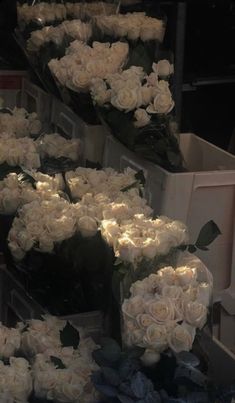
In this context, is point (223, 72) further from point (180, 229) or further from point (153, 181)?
point (180, 229)

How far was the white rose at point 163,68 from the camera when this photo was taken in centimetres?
262

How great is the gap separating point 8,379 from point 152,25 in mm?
1725

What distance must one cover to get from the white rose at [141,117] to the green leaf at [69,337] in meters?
0.83

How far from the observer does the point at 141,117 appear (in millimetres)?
2434

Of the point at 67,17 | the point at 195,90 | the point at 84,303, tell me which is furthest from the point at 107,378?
the point at 195,90

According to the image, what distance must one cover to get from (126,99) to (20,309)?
70cm

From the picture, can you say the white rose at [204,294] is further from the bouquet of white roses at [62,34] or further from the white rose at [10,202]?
the bouquet of white roses at [62,34]

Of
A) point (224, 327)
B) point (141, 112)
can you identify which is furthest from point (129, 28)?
point (224, 327)

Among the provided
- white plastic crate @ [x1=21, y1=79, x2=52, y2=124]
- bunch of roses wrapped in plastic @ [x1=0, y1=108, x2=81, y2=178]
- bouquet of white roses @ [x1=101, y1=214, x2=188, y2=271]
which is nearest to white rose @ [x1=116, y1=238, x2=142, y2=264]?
→ bouquet of white roses @ [x1=101, y1=214, x2=188, y2=271]

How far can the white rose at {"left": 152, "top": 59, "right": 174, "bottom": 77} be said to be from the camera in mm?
2621

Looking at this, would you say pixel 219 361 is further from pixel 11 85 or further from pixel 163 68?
pixel 11 85

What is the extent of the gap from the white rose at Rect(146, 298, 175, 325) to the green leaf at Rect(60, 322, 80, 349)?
0.89ft

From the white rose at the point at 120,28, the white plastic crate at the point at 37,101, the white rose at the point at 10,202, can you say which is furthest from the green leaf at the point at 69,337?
the white rose at the point at 120,28

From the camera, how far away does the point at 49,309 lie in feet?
7.07
